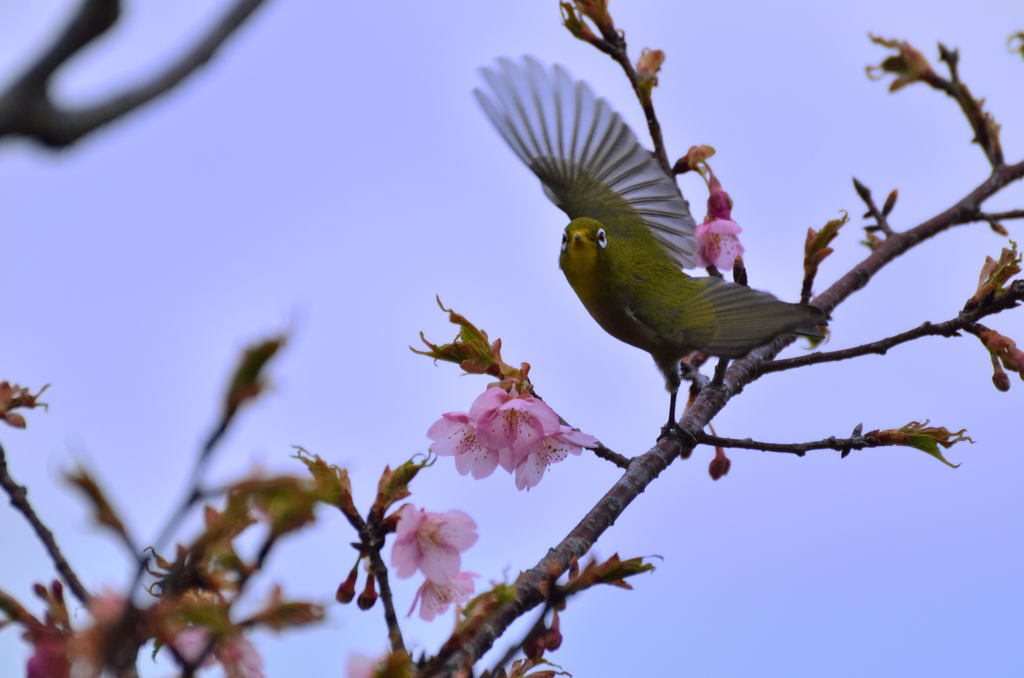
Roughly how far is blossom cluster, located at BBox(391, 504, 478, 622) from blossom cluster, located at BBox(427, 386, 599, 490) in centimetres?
46

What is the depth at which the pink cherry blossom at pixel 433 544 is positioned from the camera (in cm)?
245

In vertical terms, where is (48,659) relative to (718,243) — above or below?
below

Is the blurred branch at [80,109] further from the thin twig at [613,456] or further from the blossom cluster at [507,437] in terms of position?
the thin twig at [613,456]

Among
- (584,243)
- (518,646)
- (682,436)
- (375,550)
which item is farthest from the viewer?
(584,243)

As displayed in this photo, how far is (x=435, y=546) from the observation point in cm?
255

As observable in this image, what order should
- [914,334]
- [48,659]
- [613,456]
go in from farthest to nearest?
1. [914,334]
2. [613,456]
3. [48,659]

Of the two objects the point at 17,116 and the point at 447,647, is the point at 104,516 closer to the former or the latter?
the point at 17,116

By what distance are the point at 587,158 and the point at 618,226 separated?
349mm

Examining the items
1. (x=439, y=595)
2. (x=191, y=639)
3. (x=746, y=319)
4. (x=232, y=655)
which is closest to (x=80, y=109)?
(x=191, y=639)

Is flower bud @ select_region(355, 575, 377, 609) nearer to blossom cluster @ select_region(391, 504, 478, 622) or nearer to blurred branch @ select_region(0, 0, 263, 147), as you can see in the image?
blossom cluster @ select_region(391, 504, 478, 622)

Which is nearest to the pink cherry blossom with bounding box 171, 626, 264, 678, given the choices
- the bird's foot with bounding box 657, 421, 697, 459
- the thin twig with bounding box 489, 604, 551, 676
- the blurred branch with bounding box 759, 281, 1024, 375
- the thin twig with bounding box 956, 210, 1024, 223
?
the thin twig with bounding box 489, 604, 551, 676

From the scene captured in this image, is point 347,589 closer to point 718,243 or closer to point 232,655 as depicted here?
point 232,655

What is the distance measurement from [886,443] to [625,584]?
1448mm

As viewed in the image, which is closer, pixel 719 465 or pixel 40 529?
pixel 40 529
